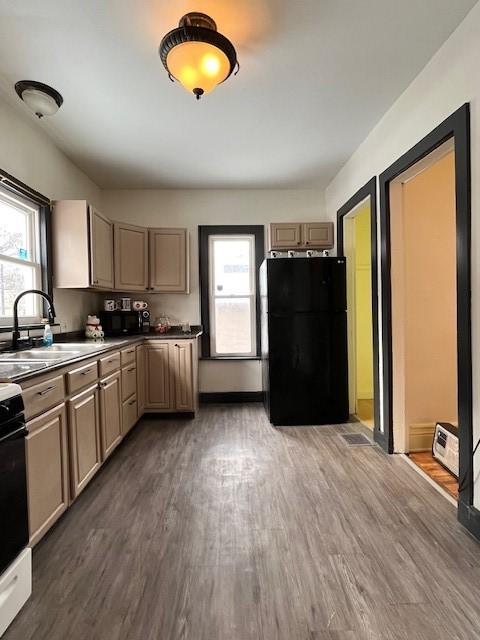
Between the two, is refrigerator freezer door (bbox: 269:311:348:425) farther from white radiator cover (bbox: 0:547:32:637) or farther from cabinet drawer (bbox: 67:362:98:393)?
white radiator cover (bbox: 0:547:32:637)

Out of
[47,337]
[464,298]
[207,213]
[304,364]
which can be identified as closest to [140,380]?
[47,337]

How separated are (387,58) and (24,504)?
2.89 meters

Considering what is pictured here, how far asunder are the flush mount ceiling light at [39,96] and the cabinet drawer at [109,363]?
5.58 ft

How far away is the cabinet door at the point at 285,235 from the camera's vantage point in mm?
3695

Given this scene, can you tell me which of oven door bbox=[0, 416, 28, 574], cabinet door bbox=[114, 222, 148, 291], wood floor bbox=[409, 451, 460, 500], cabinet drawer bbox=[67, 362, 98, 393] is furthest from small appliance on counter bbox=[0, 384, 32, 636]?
cabinet door bbox=[114, 222, 148, 291]

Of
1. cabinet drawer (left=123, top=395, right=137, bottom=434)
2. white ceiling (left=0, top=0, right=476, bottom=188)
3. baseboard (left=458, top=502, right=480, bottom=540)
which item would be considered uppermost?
white ceiling (left=0, top=0, right=476, bottom=188)

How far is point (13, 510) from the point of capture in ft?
4.06

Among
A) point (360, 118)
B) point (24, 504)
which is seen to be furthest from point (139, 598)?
point (360, 118)

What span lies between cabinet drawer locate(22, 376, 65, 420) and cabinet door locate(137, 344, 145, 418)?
4.69 feet

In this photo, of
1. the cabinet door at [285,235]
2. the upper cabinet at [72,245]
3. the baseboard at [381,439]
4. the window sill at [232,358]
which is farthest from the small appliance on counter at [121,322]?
the baseboard at [381,439]

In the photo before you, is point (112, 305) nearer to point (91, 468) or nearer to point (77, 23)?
point (91, 468)

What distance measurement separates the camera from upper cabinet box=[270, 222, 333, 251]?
3.71 metres

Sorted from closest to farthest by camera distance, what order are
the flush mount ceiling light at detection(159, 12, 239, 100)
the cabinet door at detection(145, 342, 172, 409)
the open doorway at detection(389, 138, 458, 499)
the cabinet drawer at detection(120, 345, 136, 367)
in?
the flush mount ceiling light at detection(159, 12, 239, 100), the open doorway at detection(389, 138, 458, 499), the cabinet drawer at detection(120, 345, 136, 367), the cabinet door at detection(145, 342, 172, 409)

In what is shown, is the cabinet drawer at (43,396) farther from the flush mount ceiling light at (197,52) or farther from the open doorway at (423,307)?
the open doorway at (423,307)
